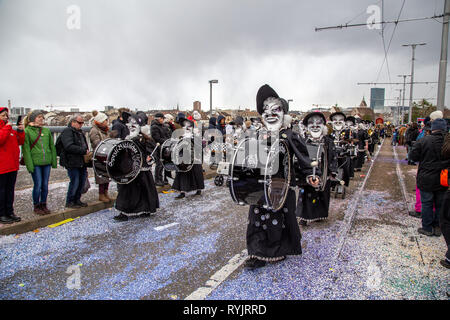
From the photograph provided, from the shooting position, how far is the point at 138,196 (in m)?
5.76

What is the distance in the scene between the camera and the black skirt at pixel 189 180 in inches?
297

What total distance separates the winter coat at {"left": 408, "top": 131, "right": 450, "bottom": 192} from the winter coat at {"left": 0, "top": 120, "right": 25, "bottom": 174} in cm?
679

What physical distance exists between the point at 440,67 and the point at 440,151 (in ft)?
21.6

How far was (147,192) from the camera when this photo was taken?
5.81 m

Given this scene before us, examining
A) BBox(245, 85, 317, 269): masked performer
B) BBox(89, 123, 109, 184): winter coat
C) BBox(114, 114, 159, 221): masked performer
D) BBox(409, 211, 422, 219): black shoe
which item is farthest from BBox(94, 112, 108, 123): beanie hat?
BBox(409, 211, 422, 219): black shoe

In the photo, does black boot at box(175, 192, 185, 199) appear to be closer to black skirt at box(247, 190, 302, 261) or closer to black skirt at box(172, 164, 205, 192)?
black skirt at box(172, 164, 205, 192)

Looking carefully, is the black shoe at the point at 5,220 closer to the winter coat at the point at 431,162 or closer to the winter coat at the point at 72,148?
the winter coat at the point at 72,148

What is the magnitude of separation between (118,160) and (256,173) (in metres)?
3.01

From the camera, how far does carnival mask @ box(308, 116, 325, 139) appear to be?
5.95 meters

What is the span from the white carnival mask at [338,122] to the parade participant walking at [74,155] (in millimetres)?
7069

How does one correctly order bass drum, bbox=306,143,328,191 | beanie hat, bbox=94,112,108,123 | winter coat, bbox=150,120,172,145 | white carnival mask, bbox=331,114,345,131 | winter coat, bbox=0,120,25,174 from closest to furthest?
1. winter coat, bbox=0,120,25,174
2. bass drum, bbox=306,143,328,191
3. beanie hat, bbox=94,112,108,123
4. winter coat, bbox=150,120,172,145
5. white carnival mask, bbox=331,114,345,131

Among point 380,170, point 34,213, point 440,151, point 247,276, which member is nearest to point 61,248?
point 34,213

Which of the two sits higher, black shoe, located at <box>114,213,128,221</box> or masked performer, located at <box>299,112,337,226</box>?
masked performer, located at <box>299,112,337,226</box>
